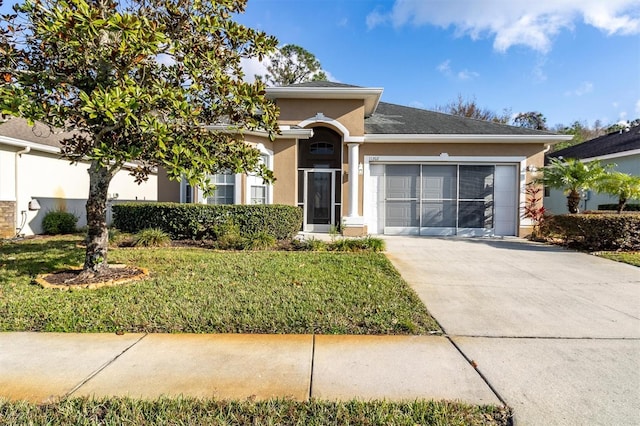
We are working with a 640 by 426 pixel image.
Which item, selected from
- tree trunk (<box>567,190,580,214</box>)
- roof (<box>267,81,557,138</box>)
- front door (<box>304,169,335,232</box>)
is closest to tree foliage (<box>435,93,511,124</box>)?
roof (<box>267,81,557,138</box>)

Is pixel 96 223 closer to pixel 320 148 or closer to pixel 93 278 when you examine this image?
pixel 93 278

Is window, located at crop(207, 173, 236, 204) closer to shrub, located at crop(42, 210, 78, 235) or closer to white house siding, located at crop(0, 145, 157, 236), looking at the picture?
shrub, located at crop(42, 210, 78, 235)

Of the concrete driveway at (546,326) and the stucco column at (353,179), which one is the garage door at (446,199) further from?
the concrete driveway at (546,326)

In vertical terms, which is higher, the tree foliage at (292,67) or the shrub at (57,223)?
the tree foliage at (292,67)

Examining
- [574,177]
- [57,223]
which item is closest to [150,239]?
[57,223]

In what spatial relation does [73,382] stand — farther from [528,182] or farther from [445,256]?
[528,182]

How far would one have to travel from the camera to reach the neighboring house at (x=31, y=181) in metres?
10.5

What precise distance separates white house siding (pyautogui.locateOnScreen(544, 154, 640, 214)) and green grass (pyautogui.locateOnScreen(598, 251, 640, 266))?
5.19 metres

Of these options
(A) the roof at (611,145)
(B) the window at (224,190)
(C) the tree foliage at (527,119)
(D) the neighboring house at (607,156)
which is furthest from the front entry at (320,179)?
(C) the tree foliage at (527,119)

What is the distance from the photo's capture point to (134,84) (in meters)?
4.59

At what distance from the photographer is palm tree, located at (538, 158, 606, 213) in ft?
34.3

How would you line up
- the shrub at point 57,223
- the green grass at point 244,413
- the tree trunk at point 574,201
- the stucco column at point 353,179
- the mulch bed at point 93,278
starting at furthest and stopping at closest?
the stucco column at point 353,179 → the shrub at point 57,223 → the tree trunk at point 574,201 → the mulch bed at point 93,278 → the green grass at point 244,413

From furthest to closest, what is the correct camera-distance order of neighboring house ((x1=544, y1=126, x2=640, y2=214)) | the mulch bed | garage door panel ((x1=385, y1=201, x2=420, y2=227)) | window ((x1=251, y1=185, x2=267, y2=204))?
neighboring house ((x1=544, y1=126, x2=640, y2=214))
garage door panel ((x1=385, y1=201, x2=420, y2=227))
window ((x1=251, y1=185, x2=267, y2=204))
the mulch bed

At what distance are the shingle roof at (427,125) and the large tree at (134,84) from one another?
24.9 feet
